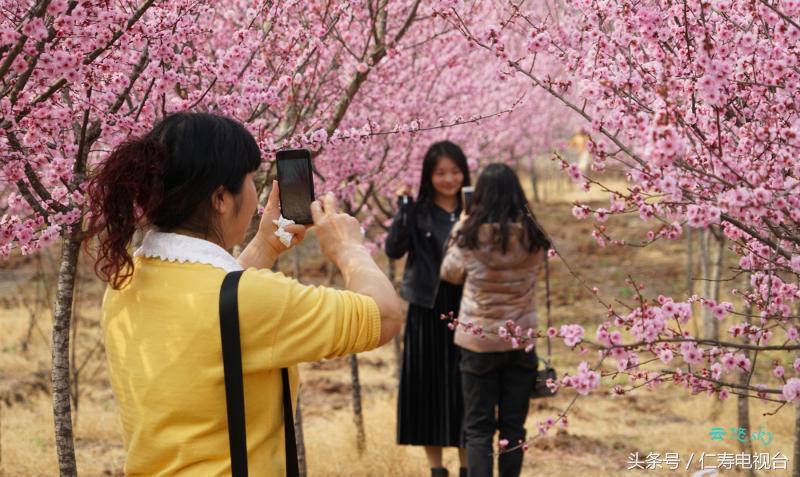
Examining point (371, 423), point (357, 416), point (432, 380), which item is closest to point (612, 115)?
point (432, 380)

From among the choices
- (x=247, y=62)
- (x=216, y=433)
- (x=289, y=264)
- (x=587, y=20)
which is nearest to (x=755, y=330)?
(x=587, y=20)

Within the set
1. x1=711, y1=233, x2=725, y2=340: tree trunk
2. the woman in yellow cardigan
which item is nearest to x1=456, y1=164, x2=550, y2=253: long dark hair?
x1=711, y1=233, x2=725, y2=340: tree trunk

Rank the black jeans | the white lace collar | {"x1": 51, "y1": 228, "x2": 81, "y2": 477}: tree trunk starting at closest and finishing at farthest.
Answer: the white lace collar → {"x1": 51, "y1": 228, "x2": 81, "y2": 477}: tree trunk → the black jeans

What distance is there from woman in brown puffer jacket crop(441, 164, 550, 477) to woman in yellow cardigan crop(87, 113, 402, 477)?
264 centimetres

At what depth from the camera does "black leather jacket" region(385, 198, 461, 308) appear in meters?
5.42

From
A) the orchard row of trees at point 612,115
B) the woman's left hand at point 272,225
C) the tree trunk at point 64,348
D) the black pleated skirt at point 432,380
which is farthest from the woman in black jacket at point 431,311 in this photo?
the woman's left hand at point 272,225

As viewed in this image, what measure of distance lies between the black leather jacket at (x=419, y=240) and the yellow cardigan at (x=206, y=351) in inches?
142

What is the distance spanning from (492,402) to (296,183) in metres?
2.83

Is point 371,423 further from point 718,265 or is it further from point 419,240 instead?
point 718,265

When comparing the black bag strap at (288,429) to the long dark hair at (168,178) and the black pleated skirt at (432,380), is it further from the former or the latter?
the black pleated skirt at (432,380)

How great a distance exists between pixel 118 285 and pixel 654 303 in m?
1.59

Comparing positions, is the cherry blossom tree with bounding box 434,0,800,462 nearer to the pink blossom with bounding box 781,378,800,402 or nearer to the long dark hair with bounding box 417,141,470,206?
the pink blossom with bounding box 781,378,800,402

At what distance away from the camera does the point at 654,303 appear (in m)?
2.61

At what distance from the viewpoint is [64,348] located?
3.04 meters
